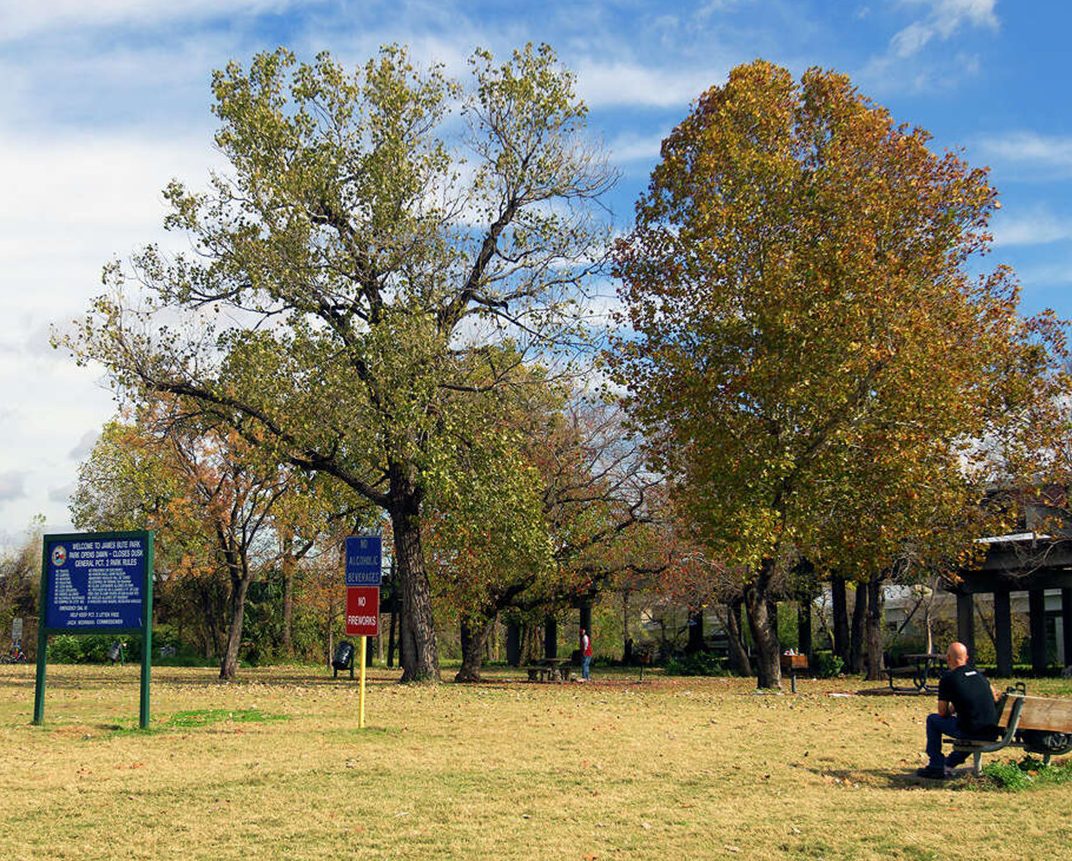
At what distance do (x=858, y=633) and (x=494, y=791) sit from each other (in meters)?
31.0

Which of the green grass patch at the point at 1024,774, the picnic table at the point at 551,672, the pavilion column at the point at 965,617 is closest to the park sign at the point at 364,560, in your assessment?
the green grass patch at the point at 1024,774

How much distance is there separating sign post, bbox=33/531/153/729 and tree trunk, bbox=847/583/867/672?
93.3 feet

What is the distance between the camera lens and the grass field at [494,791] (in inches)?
295

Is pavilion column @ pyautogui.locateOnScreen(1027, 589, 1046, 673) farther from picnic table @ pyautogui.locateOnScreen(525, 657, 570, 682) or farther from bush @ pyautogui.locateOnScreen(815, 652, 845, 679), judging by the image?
picnic table @ pyautogui.locateOnScreen(525, 657, 570, 682)

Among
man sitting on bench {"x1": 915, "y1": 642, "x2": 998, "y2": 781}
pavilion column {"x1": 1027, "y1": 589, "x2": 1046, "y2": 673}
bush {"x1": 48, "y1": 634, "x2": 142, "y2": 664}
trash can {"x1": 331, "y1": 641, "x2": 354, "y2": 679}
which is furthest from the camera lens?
bush {"x1": 48, "y1": 634, "x2": 142, "y2": 664}

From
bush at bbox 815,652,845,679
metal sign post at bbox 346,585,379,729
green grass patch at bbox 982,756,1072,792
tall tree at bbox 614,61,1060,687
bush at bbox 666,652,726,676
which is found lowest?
bush at bbox 666,652,726,676

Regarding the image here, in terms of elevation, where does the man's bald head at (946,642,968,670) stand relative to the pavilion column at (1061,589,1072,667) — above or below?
above

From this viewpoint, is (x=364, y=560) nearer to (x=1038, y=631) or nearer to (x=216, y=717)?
(x=216, y=717)

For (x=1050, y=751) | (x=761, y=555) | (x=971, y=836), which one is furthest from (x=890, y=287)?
(x=971, y=836)

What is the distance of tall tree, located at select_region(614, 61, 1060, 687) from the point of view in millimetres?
21609

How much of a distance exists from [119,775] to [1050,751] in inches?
338

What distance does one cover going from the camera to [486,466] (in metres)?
23.0

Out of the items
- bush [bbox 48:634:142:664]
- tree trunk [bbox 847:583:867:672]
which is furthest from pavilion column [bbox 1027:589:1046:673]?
bush [bbox 48:634:142:664]

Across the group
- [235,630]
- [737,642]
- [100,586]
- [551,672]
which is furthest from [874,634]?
[100,586]
